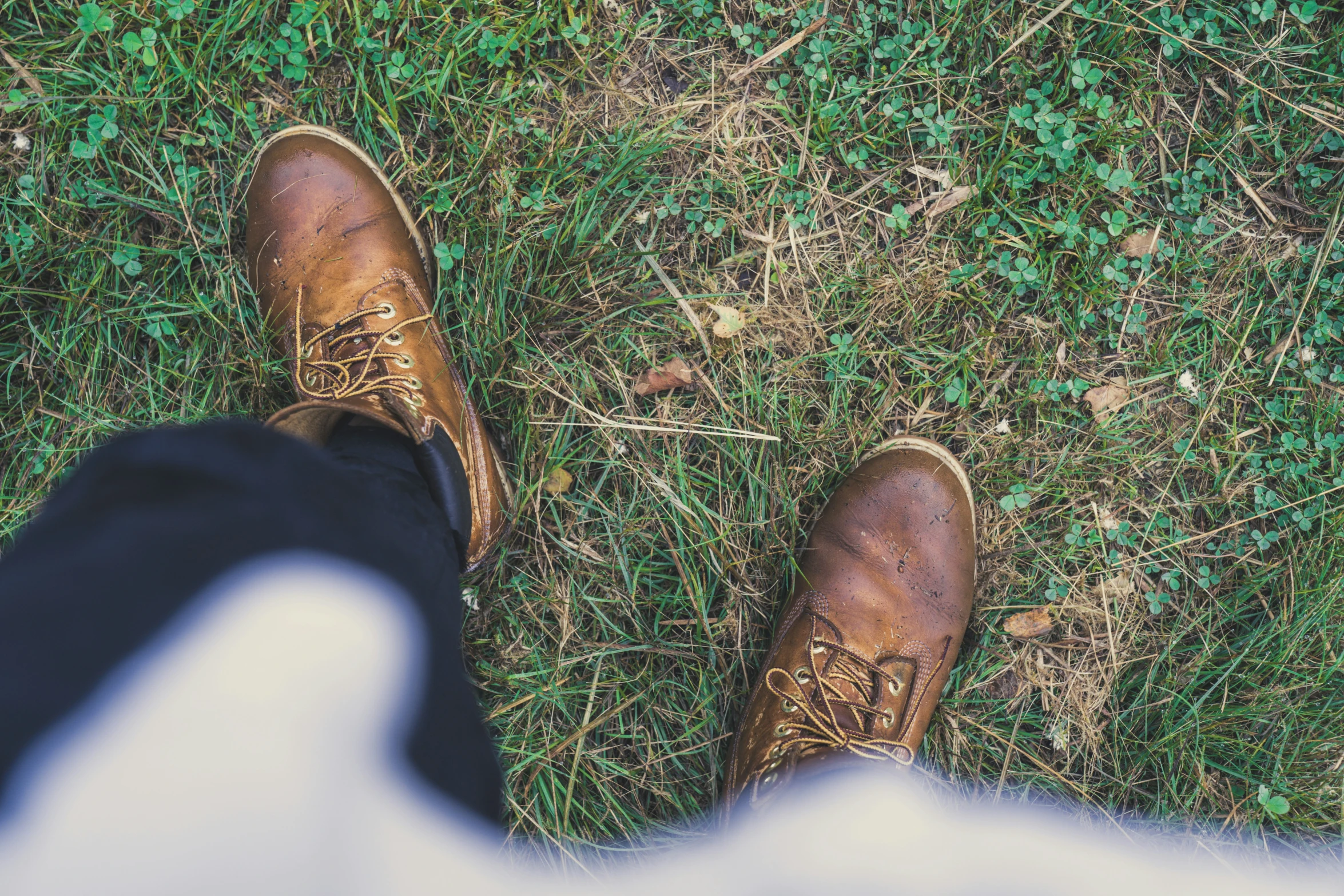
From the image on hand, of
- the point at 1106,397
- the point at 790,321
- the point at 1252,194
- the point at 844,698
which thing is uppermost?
the point at 1252,194

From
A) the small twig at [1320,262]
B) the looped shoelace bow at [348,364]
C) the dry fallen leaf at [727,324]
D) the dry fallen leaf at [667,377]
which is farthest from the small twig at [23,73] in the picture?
the small twig at [1320,262]

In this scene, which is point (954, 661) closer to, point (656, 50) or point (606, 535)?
point (606, 535)

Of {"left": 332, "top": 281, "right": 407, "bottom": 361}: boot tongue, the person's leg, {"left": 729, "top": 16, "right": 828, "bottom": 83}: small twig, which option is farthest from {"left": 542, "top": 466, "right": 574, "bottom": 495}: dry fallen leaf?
{"left": 729, "top": 16, "right": 828, "bottom": 83}: small twig

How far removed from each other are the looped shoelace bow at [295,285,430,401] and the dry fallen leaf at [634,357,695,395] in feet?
2.10

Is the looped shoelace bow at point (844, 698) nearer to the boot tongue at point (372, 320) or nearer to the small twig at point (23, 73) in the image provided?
the boot tongue at point (372, 320)

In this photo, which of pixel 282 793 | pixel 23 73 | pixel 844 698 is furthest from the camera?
pixel 844 698

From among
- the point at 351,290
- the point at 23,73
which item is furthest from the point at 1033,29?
the point at 23,73

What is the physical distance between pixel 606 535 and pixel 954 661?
43.0 inches

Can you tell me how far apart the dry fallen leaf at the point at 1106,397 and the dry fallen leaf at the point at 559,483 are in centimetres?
153

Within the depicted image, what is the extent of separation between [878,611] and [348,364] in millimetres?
1705

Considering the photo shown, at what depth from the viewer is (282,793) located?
121 cm

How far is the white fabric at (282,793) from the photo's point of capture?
112 cm

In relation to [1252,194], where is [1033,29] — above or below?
above

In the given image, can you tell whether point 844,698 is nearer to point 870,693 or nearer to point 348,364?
point 870,693
